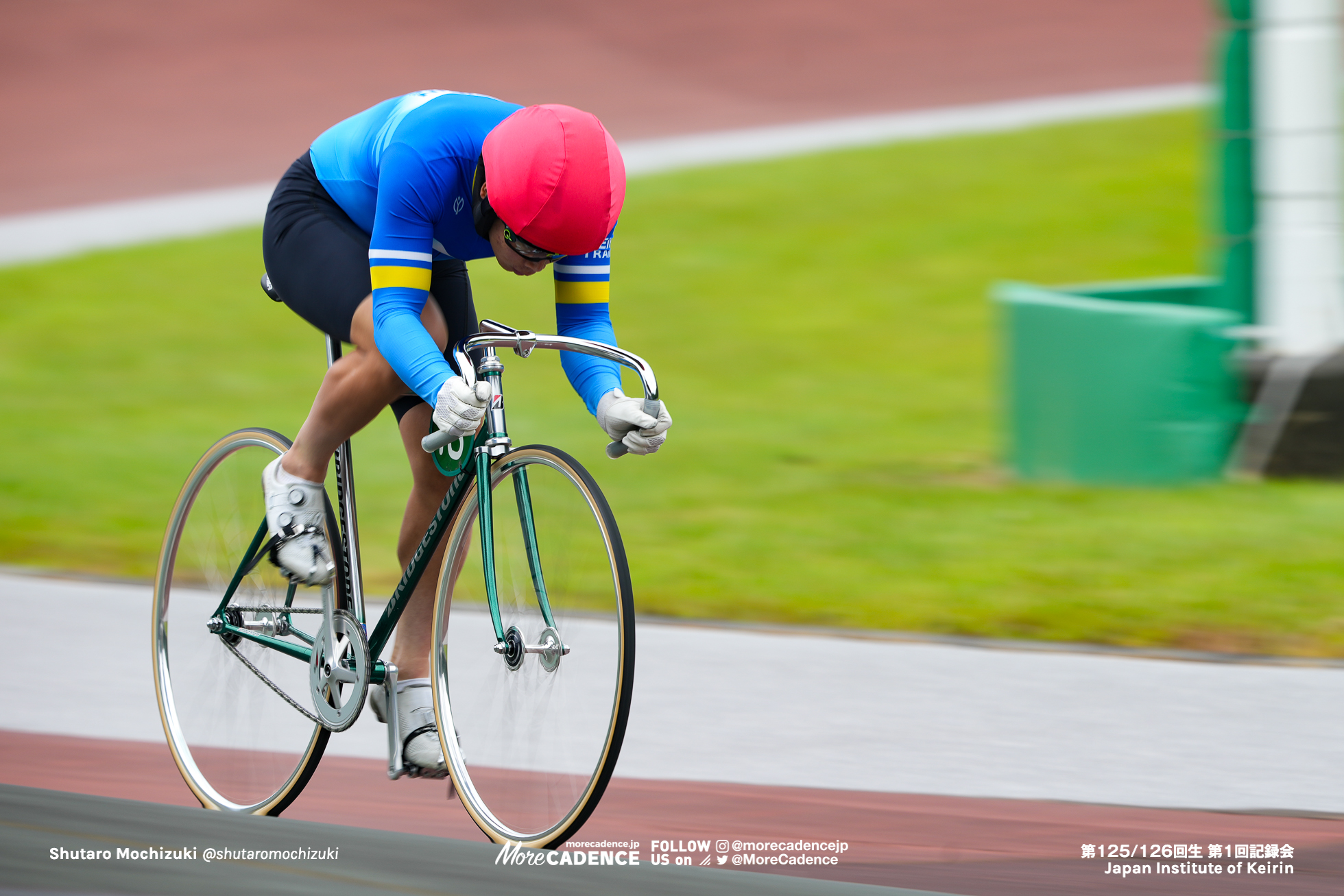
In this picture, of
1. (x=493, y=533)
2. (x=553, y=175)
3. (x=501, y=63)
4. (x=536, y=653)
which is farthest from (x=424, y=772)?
(x=501, y=63)

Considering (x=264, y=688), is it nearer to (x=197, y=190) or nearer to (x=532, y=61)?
(x=197, y=190)

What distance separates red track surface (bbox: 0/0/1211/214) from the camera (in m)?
22.3

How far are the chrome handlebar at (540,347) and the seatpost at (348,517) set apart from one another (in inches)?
19.1

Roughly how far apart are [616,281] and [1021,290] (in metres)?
7.28

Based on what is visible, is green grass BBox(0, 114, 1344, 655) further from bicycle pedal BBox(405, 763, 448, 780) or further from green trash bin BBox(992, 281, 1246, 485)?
bicycle pedal BBox(405, 763, 448, 780)

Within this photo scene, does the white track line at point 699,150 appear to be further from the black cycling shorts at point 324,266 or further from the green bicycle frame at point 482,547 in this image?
the green bicycle frame at point 482,547

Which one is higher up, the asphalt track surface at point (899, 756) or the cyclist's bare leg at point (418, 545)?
the cyclist's bare leg at point (418, 545)

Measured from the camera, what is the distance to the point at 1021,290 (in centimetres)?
858

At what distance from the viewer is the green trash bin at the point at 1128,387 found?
8.03m

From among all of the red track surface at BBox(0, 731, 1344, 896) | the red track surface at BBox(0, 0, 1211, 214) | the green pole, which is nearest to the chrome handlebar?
the red track surface at BBox(0, 731, 1344, 896)

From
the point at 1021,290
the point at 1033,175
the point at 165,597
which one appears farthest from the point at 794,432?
the point at 1033,175

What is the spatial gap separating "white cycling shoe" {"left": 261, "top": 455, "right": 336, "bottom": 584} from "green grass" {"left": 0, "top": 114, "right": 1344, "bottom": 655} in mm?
2624

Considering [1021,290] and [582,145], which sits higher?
[582,145]

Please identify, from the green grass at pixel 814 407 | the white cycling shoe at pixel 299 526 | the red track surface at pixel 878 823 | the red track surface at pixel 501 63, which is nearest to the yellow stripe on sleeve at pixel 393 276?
the white cycling shoe at pixel 299 526
